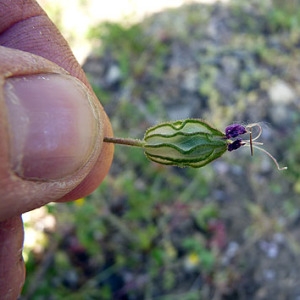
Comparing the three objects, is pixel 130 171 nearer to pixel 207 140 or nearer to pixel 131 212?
pixel 131 212

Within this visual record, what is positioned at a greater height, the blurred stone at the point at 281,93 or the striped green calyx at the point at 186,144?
the striped green calyx at the point at 186,144

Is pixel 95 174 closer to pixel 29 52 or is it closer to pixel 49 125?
pixel 29 52

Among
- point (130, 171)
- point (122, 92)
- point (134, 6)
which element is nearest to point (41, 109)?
point (130, 171)

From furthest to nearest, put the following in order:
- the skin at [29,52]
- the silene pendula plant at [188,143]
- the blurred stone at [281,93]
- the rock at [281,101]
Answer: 1. the blurred stone at [281,93]
2. the rock at [281,101]
3. the skin at [29,52]
4. the silene pendula plant at [188,143]

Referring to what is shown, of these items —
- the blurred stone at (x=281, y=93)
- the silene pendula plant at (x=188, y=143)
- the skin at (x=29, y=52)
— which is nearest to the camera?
the silene pendula plant at (x=188, y=143)

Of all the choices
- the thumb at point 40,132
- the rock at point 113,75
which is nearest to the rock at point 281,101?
the rock at point 113,75

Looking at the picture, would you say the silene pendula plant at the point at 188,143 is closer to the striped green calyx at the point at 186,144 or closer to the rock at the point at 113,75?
the striped green calyx at the point at 186,144
